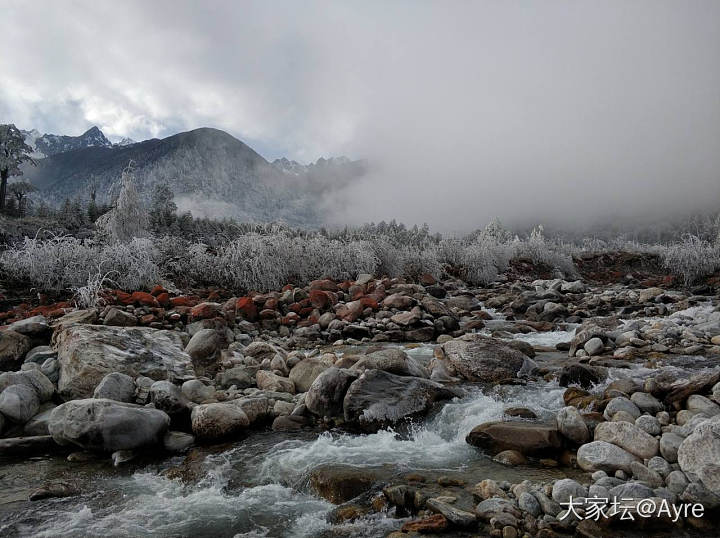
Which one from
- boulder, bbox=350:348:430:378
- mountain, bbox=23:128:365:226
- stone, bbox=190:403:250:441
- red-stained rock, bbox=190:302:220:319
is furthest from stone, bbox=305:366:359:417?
mountain, bbox=23:128:365:226

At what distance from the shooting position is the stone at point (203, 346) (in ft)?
23.6

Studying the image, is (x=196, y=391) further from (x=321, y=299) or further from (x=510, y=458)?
(x=321, y=299)

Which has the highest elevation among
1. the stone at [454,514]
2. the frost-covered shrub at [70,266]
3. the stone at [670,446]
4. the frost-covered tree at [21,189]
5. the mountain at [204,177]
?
the mountain at [204,177]

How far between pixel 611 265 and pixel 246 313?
87.1 feet

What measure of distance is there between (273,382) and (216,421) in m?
1.38

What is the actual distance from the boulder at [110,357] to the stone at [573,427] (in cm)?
492

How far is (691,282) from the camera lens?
17.3 metres

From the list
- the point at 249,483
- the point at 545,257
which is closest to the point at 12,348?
the point at 249,483

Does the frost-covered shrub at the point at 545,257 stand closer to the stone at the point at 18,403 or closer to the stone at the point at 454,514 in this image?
the stone at the point at 454,514

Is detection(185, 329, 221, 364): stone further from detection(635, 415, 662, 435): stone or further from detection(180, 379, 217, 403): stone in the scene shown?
detection(635, 415, 662, 435): stone

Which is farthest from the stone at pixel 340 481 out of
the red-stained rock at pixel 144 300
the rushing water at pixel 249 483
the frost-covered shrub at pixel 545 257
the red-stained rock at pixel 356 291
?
the frost-covered shrub at pixel 545 257

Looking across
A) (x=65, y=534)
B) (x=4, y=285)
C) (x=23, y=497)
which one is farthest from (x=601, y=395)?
(x=4, y=285)

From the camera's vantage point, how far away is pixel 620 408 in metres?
4.46

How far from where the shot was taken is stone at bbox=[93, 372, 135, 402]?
200 inches
